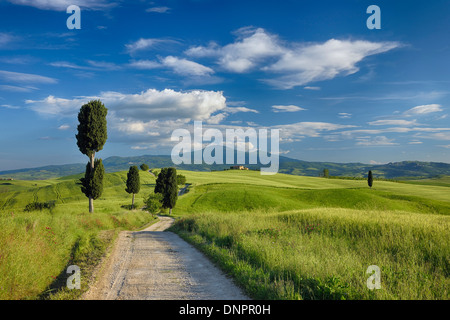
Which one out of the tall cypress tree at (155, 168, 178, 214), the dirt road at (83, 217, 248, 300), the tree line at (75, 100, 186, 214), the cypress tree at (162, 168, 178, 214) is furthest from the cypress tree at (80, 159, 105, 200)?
the dirt road at (83, 217, 248, 300)

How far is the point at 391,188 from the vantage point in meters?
98.7

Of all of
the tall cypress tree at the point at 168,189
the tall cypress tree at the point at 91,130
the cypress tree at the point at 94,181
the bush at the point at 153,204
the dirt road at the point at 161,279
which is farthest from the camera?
the tall cypress tree at the point at 168,189

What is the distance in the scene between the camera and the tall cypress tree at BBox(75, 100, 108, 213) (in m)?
41.0

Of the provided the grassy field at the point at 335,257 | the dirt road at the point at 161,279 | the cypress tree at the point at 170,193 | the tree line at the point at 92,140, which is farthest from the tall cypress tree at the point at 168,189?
the dirt road at the point at 161,279

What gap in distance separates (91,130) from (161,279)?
3783 cm

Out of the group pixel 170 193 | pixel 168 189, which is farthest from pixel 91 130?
pixel 170 193

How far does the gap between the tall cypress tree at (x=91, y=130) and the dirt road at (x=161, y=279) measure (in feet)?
107

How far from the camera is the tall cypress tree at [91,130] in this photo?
41.0 meters

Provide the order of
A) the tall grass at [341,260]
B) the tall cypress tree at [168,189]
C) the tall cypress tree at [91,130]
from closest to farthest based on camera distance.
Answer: the tall grass at [341,260]
the tall cypress tree at [91,130]
the tall cypress tree at [168,189]

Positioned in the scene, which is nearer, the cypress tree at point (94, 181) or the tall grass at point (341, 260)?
the tall grass at point (341, 260)

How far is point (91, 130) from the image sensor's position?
40.9m

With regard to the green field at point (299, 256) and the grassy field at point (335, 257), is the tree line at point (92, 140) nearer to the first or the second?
the green field at point (299, 256)
